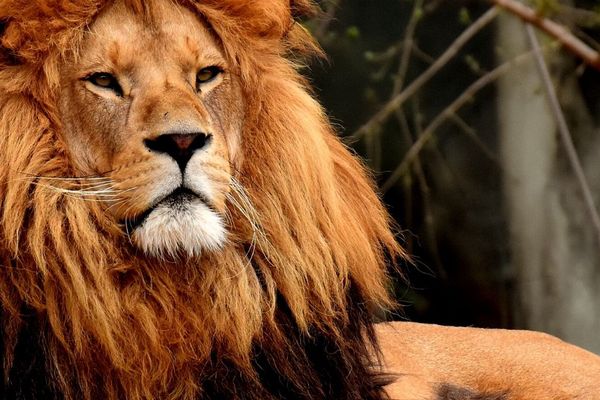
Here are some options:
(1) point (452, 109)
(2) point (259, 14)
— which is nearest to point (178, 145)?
(2) point (259, 14)

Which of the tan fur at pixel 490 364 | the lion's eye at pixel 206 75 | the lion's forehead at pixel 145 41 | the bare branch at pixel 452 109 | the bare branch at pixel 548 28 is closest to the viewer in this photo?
the lion's forehead at pixel 145 41

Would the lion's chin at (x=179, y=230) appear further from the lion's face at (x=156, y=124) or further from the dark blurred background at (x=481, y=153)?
the dark blurred background at (x=481, y=153)

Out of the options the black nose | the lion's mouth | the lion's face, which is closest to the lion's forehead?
the lion's face

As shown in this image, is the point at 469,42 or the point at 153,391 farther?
the point at 469,42

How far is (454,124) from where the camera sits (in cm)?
691

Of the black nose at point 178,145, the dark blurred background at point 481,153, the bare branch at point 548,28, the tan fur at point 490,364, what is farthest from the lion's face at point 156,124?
the dark blurred background at point 481,153

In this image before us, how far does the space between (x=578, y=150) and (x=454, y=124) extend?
2.57ft

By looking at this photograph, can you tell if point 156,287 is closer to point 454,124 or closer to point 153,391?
point 153,391

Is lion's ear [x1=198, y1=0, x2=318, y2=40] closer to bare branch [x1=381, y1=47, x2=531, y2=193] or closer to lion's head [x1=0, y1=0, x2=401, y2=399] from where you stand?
lion's head [x1=0, y1=0, x2=401, y2=399]

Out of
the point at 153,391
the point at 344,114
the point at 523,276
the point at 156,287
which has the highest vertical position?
the point at 156,287

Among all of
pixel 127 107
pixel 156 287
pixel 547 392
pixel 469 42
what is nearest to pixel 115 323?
pixel 156 287

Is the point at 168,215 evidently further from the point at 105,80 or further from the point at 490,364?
the point at 490,364

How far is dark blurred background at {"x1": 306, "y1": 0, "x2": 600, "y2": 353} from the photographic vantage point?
6.30m

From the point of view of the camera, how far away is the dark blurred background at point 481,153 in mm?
6305
